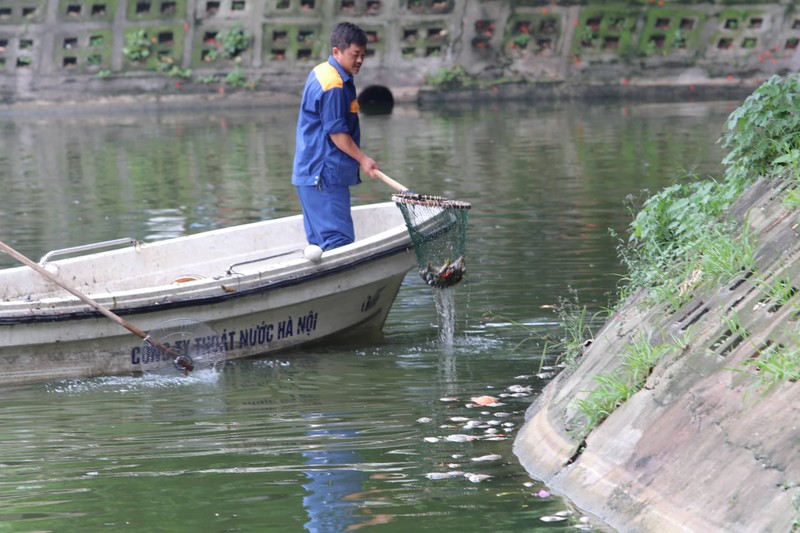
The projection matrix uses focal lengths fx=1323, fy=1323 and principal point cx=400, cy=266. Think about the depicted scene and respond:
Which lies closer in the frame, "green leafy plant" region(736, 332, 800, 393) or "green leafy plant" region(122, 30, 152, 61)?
"green leafy plant" region(736, 332, 800, 393)

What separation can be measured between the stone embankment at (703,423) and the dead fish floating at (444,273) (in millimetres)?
2153

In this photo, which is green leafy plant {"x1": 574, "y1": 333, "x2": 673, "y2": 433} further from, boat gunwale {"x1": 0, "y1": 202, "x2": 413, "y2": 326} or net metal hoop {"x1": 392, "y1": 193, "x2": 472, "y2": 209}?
boat gunwale {"x1": 0, "y1": 202, "x2": 413, "y2": 326}

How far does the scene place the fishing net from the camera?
8.18 meters

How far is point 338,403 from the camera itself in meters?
7.24

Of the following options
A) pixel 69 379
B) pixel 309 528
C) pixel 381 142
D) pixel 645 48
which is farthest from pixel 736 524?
pixel 645 48

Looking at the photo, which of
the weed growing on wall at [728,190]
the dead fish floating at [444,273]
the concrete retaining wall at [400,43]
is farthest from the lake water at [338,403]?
the concrete retaining wall at [400,43]

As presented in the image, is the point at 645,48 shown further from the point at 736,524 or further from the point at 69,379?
the point at 736,524

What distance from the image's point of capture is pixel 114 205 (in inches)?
622

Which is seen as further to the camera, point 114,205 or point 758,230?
point 114,205

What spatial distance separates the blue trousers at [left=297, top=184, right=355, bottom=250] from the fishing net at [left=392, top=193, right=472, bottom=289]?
0.44 meters

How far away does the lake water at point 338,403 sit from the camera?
547 cm

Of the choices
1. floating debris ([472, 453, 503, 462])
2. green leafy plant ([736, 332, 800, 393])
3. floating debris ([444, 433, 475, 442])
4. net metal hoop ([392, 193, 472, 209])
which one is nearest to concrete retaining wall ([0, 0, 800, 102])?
net metal hoop ([392, 193, 472, 209])

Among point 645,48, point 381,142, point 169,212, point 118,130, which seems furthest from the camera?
point 645,48

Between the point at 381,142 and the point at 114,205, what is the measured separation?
7084mm
